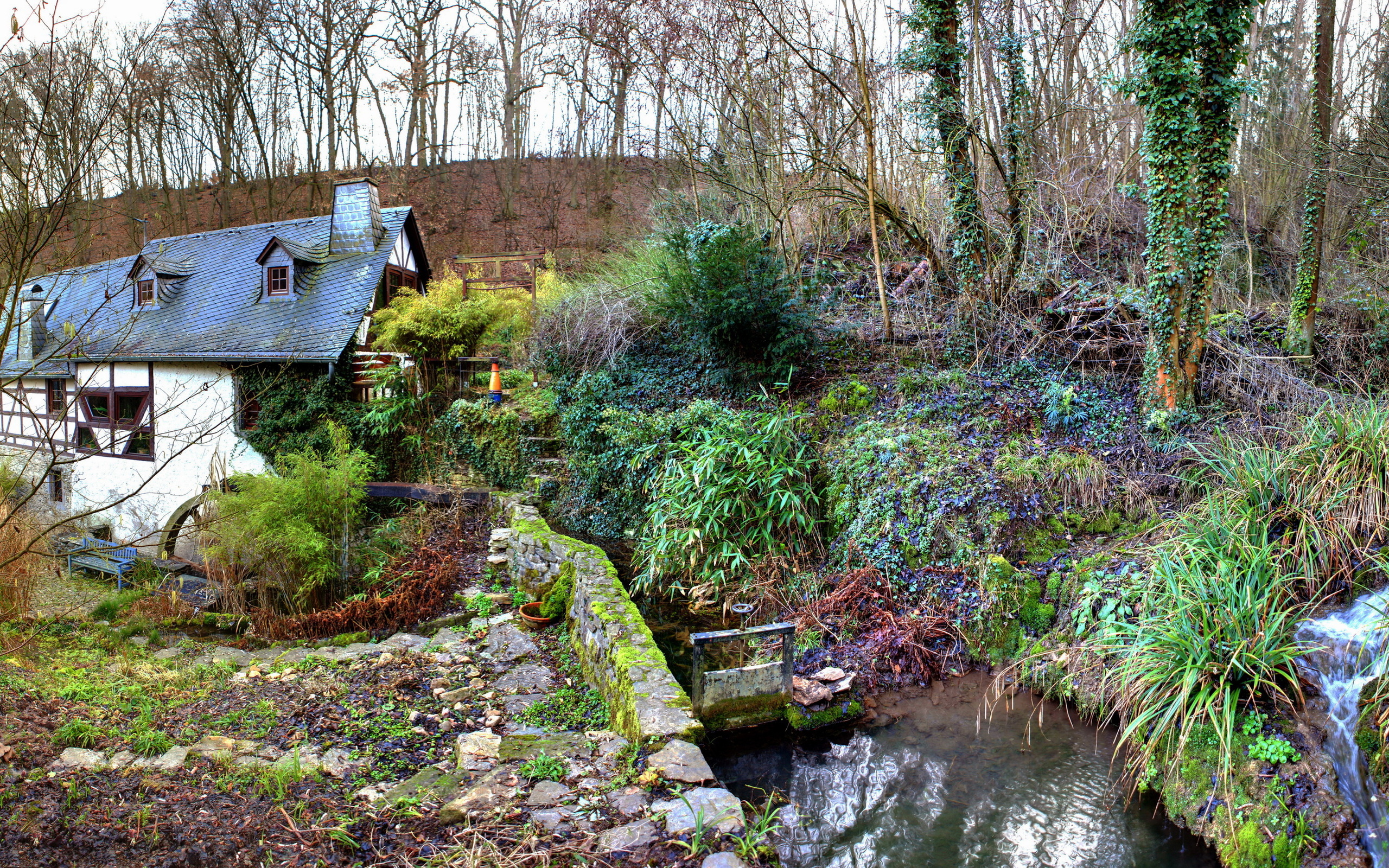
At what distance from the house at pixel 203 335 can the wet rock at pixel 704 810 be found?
37.5 feet

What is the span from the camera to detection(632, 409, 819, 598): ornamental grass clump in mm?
7578

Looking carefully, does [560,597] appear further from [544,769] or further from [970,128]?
[970,128]

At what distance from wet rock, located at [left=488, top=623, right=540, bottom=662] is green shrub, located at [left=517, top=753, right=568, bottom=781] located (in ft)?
7.27

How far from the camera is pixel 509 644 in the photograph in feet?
21.9

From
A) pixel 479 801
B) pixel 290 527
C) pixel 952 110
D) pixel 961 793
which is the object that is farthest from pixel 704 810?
pixel 952 110

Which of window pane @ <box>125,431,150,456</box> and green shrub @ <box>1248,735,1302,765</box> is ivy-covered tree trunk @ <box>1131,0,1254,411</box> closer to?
green shrub @ <box>1248,735,1302,765</box>

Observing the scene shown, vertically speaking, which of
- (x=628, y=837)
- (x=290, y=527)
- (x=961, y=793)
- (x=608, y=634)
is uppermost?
(x=290, y=527)

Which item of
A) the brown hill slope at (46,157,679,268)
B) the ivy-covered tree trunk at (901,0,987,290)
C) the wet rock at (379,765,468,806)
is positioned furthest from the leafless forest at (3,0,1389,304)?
the brown hill slope at (46,157,679,268)

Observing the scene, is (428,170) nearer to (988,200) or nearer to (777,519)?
(988,200)

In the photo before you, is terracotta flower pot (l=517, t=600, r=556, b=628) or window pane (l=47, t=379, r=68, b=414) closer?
Result: terracotta flower pot (l=517, t=600, r=556, b=628)

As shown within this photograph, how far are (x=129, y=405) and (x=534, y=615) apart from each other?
13.1 m

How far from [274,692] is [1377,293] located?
12.4 m

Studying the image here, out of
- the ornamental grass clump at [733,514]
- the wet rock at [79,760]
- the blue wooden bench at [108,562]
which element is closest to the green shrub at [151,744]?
the wet rock at [79,760]

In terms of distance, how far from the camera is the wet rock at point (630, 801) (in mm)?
3592
